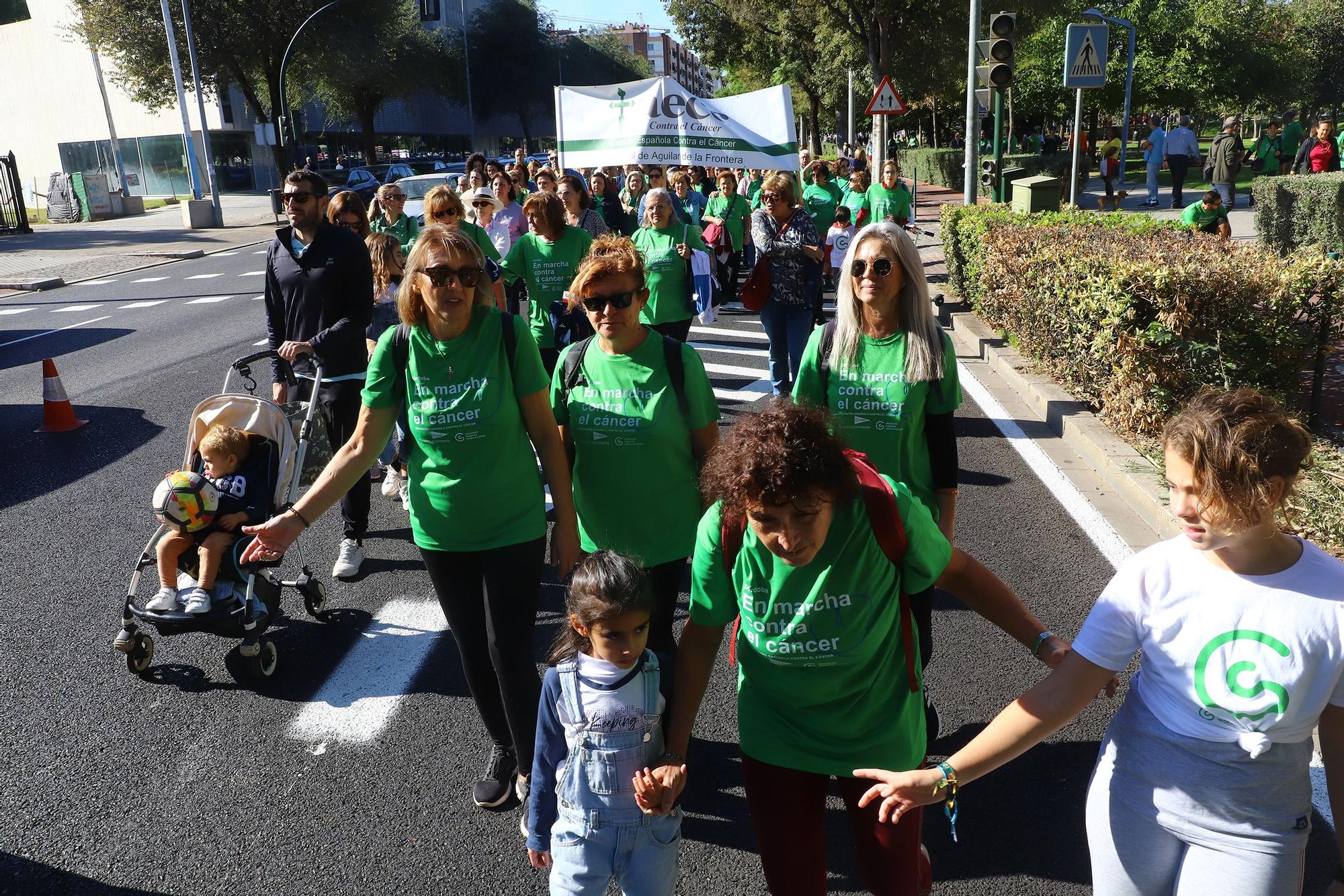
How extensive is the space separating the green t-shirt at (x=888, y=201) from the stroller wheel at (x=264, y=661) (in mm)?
9131

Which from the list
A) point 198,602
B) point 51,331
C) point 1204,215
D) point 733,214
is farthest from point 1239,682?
point 51,331

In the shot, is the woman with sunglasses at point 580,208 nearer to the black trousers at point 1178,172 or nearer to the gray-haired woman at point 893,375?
the gray-haired woman at point 893,375

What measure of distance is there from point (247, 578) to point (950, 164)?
112 feet

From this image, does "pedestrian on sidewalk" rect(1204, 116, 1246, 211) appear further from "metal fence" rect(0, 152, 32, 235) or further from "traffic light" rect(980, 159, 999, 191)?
"metal fence" rect(0, 152, 32, 235)

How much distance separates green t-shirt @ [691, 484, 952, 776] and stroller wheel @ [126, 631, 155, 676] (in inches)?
123

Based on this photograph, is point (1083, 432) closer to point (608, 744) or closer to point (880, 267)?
point (880, 267)

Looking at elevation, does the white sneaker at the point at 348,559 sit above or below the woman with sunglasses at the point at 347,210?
below

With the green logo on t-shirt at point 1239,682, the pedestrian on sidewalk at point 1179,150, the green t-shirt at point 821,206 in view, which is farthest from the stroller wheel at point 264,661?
the pedestrian on sidewalk at point 1179,150

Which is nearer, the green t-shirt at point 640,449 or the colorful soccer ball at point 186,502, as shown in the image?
the green t-shirt at point 640,449

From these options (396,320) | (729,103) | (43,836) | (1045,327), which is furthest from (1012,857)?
(729,103)

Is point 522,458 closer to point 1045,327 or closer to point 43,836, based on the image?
point 43,836

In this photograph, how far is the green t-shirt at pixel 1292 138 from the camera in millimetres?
25359

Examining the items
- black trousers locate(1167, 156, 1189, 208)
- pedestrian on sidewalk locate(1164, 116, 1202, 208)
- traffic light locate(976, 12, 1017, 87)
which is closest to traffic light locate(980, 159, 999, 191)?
traffic light locate(976, 12, 1017, 87)

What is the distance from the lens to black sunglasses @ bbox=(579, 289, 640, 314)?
11.4 feet
